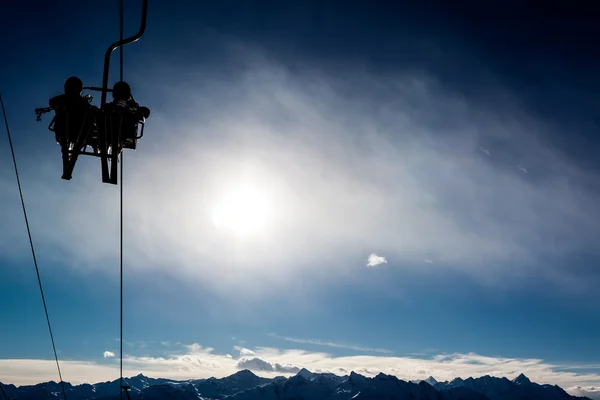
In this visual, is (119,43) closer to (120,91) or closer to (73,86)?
(120,91)

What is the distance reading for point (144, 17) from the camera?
7.00 metres

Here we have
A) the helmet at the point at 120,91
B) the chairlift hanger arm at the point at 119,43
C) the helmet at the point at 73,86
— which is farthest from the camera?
the helmet at the point at 73,86

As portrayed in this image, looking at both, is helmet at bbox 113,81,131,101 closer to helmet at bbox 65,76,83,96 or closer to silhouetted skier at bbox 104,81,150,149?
silhouetted skier at bbox 104,81,150,149

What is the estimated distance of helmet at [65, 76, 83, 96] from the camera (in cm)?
1180

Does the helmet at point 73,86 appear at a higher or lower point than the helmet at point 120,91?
higher

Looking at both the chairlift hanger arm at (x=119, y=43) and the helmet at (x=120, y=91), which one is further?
the helmet at (x=120, y=91)

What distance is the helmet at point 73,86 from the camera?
38.7 feet

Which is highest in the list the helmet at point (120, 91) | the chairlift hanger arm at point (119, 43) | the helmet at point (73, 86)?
the helmet at point (73, 86)

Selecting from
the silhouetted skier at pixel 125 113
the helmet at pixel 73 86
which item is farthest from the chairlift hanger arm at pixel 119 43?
the helmet at pixel 73 86

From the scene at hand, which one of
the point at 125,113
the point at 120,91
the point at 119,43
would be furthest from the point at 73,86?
the point at 119,43

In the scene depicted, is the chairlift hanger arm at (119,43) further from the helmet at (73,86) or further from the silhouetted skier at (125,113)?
the helmet at (73,86)

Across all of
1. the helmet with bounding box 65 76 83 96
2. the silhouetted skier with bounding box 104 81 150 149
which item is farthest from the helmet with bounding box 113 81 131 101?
the helmet with bounding box 65 76 83 96

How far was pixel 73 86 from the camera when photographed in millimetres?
11820

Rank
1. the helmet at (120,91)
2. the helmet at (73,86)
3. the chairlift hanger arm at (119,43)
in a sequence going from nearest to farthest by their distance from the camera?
1. the chairlift hanger arm at (119,43)
2. the helmet at (120,91)
3. the helmet at (73,86)
